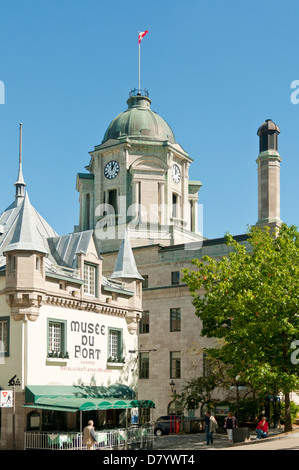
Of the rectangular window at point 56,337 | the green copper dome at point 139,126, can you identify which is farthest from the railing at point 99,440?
the green copper dome at point 139,126

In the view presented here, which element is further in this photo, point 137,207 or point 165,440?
point 137,207

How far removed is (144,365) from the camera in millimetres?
56938

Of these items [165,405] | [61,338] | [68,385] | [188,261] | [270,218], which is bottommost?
[165,405]

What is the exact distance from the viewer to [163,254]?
58.4m

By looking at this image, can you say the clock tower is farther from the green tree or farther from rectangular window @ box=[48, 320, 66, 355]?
rectangular window @ box=[48, 320, 66, 355]

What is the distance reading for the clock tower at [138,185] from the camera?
65.4 metres

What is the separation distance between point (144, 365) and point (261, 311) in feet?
75.9

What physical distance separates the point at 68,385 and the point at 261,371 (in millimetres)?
10033

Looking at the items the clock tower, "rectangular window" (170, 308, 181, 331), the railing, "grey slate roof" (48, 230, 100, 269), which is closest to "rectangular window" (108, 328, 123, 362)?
"grey slate roof" (48, 230, 100, 269)

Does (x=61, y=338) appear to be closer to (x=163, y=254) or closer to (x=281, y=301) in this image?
(x=281, y=301)

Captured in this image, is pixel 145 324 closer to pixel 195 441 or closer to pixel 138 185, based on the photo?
pixel 138 185

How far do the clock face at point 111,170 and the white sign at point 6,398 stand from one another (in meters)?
40.3
